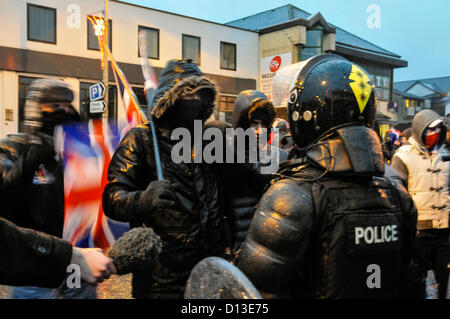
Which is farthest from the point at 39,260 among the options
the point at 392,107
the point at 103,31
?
the point at 392,107

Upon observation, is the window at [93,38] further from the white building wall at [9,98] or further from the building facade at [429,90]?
the building facade at [429,90]

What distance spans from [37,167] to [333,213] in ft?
6.64

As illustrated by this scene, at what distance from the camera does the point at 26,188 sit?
267cm

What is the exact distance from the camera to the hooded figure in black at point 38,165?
8.38 feet

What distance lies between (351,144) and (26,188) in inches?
80.8

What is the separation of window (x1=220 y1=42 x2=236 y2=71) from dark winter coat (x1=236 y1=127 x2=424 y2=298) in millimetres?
23104

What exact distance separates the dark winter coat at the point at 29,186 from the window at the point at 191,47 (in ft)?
67.4

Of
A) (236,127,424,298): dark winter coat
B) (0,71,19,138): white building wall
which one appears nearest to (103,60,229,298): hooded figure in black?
(236,127,424,298): dark winter coat

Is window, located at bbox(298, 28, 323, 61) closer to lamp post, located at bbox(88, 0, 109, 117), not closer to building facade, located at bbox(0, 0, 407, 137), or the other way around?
building facade, located at bbox(0, 0, 407, 137)

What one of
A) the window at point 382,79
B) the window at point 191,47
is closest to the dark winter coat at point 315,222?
the window at point 191,47

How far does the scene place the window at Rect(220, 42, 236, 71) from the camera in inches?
955

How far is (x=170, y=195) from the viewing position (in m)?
2.31

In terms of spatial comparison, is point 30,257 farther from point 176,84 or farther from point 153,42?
point 153,42

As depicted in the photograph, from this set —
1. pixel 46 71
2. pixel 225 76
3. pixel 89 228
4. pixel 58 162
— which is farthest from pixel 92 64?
pixel 58 162
